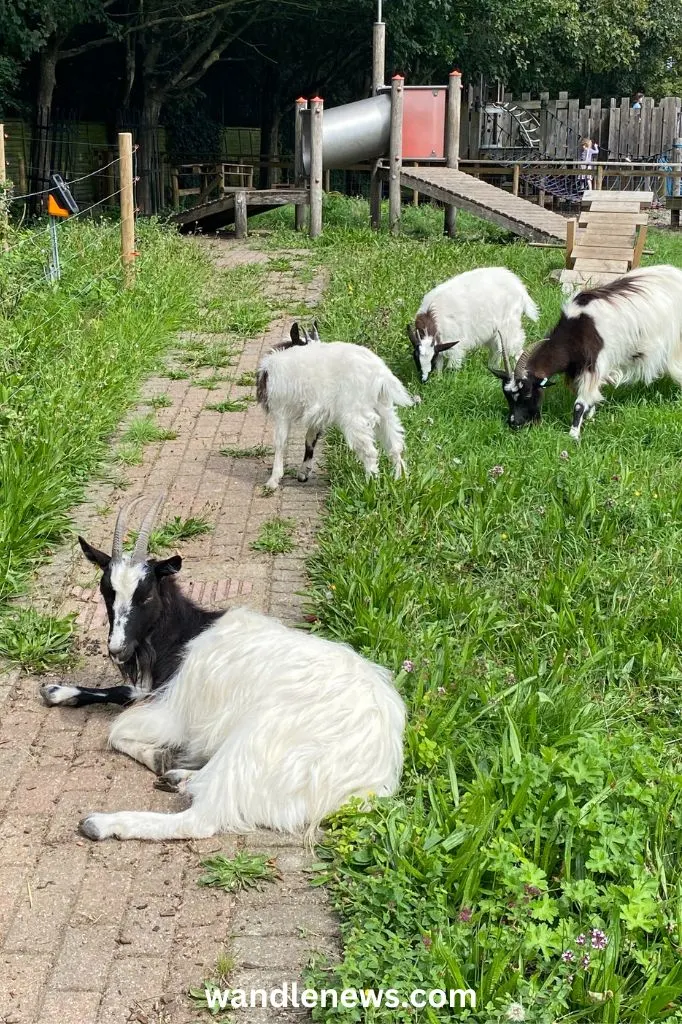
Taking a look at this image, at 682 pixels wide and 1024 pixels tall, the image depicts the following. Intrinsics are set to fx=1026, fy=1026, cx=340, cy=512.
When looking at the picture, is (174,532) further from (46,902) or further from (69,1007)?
(69,1007)

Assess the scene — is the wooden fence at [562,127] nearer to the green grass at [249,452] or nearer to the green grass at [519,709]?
the green grass at [519,709]

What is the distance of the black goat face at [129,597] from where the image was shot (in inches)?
154

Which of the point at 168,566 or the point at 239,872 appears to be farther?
the point at 168,566

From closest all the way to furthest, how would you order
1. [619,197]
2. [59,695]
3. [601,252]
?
1. [59,695]
2. [601,252]
3. [619,197]

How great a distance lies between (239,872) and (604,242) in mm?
10128

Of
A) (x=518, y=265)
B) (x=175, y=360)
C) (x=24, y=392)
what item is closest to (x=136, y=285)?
(x=175, y=360)

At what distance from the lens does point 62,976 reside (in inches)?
109

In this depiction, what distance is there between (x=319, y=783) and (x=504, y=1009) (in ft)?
3.08

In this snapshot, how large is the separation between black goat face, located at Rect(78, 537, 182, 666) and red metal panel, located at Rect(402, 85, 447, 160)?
1525cm

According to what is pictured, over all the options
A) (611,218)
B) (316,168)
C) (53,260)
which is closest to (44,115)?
(316,168)

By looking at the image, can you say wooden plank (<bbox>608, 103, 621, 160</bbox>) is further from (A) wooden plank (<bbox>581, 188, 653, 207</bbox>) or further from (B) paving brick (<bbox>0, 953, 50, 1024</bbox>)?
(B) paving brick (<bbox>0, 953, 50, 1024</bbox>)

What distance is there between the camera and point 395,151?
17.2 metres

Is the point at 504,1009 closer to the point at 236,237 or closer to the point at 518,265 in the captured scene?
the point at 518,265

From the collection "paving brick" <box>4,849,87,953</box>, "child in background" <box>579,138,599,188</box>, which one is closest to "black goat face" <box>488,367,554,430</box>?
"paving brick" <box>4,849,87,953</box>
